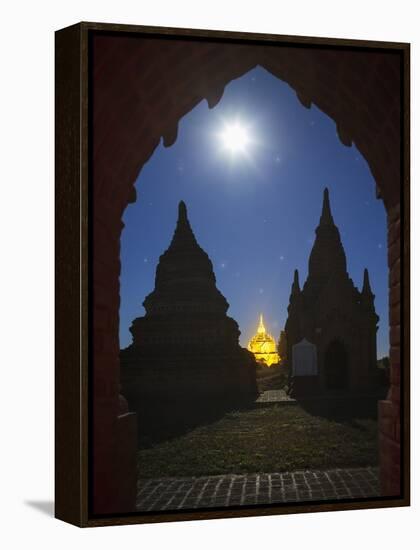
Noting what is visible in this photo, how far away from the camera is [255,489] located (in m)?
10.1

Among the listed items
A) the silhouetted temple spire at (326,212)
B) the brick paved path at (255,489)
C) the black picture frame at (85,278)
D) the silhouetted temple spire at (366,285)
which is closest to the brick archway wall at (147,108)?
the black picture frame at (85,278)

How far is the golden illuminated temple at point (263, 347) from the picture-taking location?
10.1 meters

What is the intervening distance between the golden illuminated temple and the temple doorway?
386mm

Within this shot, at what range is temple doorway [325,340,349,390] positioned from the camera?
10.3 m

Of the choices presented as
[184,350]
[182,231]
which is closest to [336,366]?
[184,350]

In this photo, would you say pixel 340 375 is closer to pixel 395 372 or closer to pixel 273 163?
pixel 395 372

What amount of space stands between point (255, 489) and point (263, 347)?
0.92 meters

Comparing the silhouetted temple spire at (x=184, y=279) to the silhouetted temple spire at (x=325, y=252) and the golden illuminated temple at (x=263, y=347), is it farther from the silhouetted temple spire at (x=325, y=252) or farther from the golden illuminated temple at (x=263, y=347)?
the silhouetted temple spire at (x=325, y=252)

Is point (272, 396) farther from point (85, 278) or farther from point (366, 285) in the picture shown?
point (85, 278)

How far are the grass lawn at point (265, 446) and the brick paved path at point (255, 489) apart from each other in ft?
0.16

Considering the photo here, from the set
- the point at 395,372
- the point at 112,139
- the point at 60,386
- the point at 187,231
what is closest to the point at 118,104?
the point at 112,139

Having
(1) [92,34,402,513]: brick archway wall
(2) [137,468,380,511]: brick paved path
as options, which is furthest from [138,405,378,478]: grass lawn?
(1) [92,34,402,513]: brick archway wall

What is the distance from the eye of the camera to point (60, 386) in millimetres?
9875

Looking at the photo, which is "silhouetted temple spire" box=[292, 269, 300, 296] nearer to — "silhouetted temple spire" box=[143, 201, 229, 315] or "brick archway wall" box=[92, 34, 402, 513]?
"silhouetted temple spire" box=[143, 201, 229, 315]
